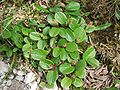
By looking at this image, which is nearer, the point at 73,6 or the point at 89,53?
the point at 89,53

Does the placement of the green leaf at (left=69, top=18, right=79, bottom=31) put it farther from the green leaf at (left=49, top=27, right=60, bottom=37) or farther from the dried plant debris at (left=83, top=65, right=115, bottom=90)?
the dried plant debris at (left=83, top=65, right=115, bottom=90)

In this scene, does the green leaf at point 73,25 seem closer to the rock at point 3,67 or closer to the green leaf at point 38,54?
the green leaf at point 38,54

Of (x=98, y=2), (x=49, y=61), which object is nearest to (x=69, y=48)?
(x=49, y=61)

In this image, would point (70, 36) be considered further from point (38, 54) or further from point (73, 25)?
point (38, 54)

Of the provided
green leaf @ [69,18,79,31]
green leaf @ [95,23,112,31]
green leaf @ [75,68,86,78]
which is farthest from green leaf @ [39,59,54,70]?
green leaf @ [95,23,112,31]

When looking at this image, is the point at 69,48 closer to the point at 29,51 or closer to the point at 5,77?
the point at 29,51

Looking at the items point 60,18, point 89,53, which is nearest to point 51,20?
point 60,18
